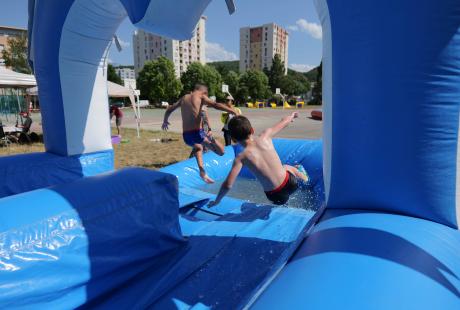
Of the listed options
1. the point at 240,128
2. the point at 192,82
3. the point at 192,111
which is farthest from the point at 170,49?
the point at 240,128

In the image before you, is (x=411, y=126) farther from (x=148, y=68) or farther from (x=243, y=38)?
(x=243, y=38)

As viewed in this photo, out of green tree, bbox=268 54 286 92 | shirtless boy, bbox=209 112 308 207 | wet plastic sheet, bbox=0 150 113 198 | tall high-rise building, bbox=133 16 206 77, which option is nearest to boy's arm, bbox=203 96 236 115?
shirtless boy, bbox=209 112 308 207

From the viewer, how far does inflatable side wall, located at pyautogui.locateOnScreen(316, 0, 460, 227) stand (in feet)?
4.37

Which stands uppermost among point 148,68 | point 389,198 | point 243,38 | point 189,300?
point 243,38

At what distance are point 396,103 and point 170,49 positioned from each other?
69507 mm

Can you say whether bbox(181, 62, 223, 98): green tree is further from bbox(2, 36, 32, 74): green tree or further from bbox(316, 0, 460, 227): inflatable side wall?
bbox(316, 0, 460, 227): inflatable side wall

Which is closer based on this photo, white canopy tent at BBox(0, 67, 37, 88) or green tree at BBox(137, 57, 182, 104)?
white canopy tent at BBox(0, 67, 37, 88)

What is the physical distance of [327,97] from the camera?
165cm

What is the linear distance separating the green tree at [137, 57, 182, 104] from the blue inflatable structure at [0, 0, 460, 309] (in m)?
37.5

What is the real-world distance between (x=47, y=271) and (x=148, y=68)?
133ft

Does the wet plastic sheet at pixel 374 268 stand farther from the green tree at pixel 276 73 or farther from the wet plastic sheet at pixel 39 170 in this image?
the green tree at pixel 276 73

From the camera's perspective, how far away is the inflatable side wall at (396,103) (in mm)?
1333

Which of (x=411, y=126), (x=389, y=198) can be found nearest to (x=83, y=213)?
(x=389, y=198)

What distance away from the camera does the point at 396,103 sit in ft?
4.61
